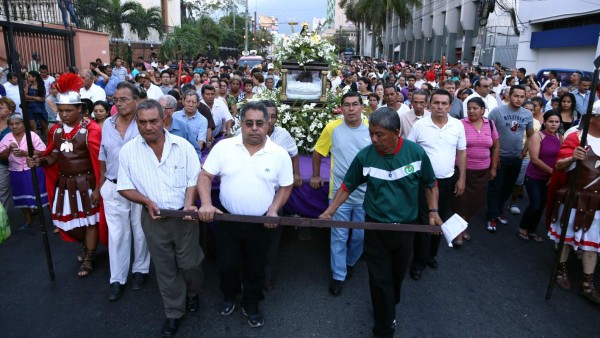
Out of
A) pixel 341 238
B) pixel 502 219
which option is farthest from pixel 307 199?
pixel 502 219

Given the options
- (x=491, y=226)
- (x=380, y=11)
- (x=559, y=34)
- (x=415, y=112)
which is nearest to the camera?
(x=415, y=112)

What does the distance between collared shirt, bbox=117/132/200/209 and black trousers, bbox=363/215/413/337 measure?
1.53 metres

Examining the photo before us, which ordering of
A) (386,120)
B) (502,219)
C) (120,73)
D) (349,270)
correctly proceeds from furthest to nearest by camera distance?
(120,73) < (502,219) < (349,270) < (386,120)

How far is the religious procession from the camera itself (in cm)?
343

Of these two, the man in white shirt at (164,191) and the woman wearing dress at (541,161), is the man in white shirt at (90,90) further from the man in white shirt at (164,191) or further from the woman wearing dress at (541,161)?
the woman wearing dress at (541,161)

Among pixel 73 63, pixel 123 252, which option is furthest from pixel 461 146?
pixel 73 63

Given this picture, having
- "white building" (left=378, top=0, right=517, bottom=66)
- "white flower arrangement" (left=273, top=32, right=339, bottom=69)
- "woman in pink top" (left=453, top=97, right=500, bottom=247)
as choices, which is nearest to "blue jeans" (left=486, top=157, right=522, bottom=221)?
"woman in pink top" (left=453, top=97, right=500, bottom=247)

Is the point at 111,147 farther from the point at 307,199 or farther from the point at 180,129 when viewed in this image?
the point at 307,199

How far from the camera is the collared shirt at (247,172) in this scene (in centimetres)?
341

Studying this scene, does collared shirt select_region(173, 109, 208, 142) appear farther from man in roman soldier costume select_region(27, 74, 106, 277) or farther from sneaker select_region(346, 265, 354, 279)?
sneaker select_region(346, 265, 354, 279)

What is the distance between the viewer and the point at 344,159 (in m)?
4.21

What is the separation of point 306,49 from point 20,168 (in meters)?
3.99

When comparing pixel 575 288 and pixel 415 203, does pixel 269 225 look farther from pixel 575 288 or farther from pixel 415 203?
pixel 575 288

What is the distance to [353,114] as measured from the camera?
4.14 metres
